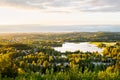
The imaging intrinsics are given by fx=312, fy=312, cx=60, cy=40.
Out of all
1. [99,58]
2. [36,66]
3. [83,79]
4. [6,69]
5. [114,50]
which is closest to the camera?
[83,79]

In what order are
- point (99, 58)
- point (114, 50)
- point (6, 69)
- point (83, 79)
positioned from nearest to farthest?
point (83, 79) < point (6, 69) < point (99, 58) < point (114, 50)

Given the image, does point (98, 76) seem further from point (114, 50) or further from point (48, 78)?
point (114, 50)

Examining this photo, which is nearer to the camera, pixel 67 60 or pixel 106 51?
pixel 67 60

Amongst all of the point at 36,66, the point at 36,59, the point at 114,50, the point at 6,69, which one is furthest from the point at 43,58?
the point at 6,69

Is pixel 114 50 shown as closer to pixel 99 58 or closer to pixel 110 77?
pixel 99 58

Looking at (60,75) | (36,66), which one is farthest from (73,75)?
(36,66)

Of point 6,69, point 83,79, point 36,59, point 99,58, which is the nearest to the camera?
point 83,79

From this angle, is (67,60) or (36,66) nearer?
(36,66)

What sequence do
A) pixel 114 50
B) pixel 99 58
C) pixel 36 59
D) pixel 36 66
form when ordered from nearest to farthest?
pixel 36 66 < pixel 36 59 < pixel 99 58 < pixel 114 50
